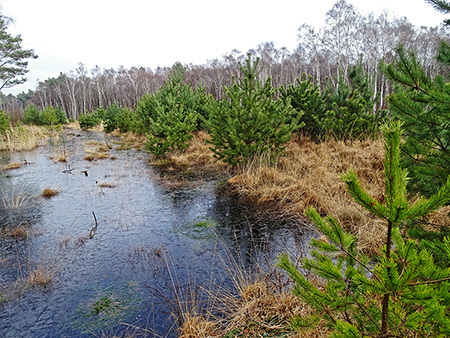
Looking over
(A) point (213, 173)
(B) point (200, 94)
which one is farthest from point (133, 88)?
(A) point (213, 173)

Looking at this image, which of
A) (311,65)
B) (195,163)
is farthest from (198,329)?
(311,65)

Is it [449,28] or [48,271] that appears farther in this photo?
[48,271]

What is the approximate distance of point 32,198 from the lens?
24.3 feet

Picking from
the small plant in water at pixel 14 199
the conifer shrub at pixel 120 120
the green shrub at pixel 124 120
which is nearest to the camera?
the small plant in water at pixel 14 199

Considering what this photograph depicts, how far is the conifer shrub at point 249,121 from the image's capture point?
746 cm

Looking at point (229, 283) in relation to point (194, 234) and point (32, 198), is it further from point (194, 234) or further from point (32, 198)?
point (32, 198)

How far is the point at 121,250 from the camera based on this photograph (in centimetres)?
466

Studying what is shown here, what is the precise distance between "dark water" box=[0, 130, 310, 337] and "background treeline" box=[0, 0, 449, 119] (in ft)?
10.1

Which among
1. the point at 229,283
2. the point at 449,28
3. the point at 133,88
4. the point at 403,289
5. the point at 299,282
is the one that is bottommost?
the point at 229,283

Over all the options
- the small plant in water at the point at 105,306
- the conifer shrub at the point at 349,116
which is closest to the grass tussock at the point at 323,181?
the conifer shrub at the point at 349,116

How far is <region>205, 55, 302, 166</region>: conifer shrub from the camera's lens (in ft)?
24.5

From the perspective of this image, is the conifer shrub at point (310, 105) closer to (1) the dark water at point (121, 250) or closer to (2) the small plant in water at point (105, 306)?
(1) the dark water at point (121, 250)

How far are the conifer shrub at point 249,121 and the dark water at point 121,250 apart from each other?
4.43 feet

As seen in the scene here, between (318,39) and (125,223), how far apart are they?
2782 cm
